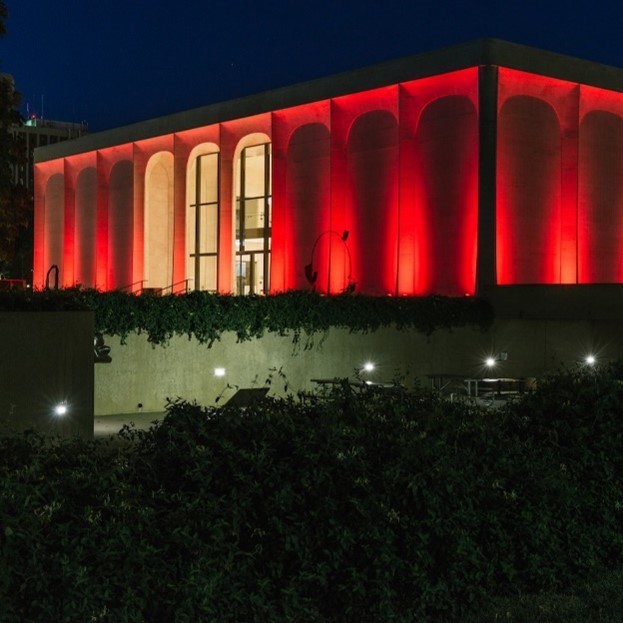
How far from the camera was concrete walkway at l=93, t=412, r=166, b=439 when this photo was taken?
18678 mm

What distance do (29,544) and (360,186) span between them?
27.2m

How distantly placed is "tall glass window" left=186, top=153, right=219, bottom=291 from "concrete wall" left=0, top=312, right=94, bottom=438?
922 inches

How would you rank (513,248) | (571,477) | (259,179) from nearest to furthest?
1. (571,477)
2. (513,248)
3. (259,179)

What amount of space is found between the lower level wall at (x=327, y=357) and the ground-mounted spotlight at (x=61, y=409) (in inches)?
199

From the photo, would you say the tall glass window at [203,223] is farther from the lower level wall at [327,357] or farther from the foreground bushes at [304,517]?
the foreground bushes at [304,517]

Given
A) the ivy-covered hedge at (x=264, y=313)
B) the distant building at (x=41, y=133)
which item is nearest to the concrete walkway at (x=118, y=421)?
the ivy-covered hedge at (x=264, y=313)

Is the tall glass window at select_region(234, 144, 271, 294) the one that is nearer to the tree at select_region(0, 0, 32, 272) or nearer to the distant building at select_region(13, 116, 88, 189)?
the tree at select_region(0, 0, 32, 272)

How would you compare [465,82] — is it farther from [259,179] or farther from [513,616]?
[513,616]

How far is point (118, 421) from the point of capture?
20.3 meters

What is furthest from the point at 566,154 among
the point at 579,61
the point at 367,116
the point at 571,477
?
the point at 571,477

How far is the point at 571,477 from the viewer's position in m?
7.07

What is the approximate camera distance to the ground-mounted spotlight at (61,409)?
15.1 metres

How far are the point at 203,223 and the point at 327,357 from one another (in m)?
16.8

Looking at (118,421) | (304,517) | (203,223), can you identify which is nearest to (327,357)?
(118,421)
